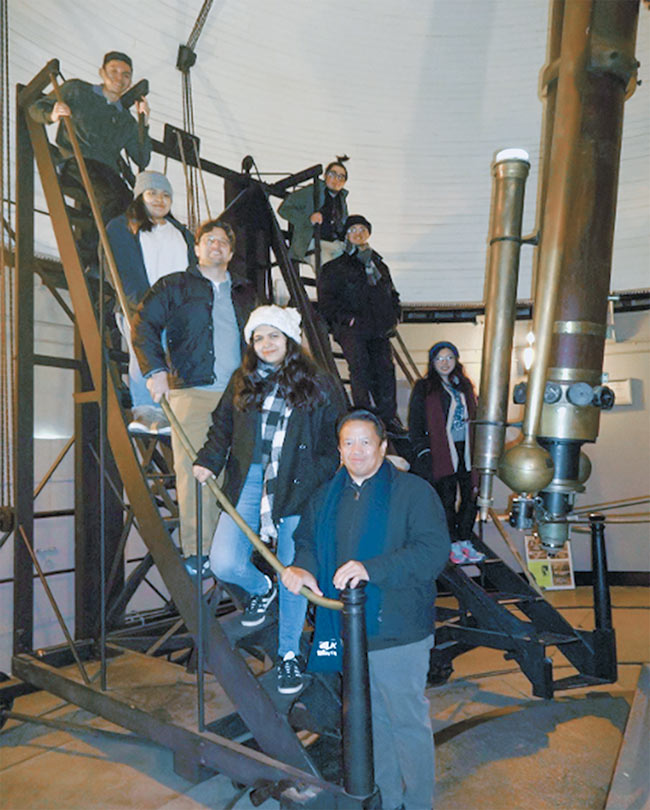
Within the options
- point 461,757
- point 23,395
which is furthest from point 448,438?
point 23,395

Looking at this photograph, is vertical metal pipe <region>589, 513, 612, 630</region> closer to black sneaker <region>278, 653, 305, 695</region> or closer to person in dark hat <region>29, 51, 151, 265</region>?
black sneaker <region>278, 653, 305, 695</region>

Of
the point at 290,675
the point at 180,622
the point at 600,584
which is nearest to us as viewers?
the point at 290,675

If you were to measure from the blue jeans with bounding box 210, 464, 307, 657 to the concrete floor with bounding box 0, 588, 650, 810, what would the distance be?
1.06 meters

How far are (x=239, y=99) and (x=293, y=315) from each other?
14.7ft

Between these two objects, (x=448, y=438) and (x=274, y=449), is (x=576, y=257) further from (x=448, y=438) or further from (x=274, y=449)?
(x=448, y=438)

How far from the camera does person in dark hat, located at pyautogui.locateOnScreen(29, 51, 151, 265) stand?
3.86 meters

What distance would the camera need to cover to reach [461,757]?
3396 millimetres

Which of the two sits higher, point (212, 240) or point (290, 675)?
point (212, 240)

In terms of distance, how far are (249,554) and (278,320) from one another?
100cm

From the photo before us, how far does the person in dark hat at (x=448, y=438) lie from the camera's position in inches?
165

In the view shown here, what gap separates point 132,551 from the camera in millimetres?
5793

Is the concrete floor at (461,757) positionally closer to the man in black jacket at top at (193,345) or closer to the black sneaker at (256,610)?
the black sneaker at (256,610)

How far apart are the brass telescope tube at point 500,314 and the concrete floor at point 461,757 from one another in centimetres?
189

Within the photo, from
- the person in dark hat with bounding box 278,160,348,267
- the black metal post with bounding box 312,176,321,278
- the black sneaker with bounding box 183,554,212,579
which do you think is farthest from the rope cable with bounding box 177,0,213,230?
the black sneaker with bounding box 183,554,212,579
